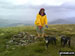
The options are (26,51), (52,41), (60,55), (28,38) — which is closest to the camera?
(60,55)

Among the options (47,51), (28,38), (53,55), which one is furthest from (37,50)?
(28,38)

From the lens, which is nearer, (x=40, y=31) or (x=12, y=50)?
(x=12, y=50)

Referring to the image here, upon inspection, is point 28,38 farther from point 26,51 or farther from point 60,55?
point 60,55

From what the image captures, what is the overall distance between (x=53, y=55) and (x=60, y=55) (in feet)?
1.87

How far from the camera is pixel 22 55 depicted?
11586mm

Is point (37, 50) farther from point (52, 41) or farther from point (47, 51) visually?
point (52, 41)

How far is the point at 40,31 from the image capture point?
1895 centimetres

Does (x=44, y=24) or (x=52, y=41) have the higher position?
(x=44, y=24)

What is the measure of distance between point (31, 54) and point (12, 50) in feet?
7.49

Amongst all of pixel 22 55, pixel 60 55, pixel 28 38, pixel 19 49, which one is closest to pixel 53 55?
pixel 60 55

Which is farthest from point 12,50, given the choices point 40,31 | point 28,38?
point 40,31

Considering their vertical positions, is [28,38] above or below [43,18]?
below

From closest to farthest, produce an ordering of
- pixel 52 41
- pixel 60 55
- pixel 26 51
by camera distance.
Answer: pixel 60 55 < pixel 26 51 < pixel 52 41

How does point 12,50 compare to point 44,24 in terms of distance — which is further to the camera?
point 44,24
